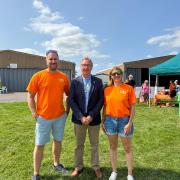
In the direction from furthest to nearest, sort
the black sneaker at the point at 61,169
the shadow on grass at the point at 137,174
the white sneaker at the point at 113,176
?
the black sneaker at the point at 61,169 < the shadow on grass at the point at 137,174 < the white sneaker at the point at 113,176

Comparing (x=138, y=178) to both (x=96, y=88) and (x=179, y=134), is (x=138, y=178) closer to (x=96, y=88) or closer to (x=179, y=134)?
(x=96, y=88)

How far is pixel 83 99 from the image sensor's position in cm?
423

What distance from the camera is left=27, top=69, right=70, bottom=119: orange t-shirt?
163 inches

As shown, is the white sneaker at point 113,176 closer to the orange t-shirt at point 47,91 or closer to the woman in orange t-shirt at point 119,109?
the woman in orange t-shirt at point 119,109

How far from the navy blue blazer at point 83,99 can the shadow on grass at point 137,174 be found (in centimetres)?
90

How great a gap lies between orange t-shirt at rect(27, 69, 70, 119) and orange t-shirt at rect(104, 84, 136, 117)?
74 cm

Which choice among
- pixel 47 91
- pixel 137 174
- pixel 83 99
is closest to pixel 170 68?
pixel 137 174

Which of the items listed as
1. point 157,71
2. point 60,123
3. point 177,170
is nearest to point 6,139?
point 60,123

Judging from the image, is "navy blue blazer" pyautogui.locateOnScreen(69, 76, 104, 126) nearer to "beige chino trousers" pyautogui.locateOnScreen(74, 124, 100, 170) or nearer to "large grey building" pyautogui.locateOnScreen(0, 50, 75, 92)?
"beige chino trousers" pyautogui.locateOnScreen(74, 124, 100, 170)

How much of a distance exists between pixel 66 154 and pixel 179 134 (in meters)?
3.26

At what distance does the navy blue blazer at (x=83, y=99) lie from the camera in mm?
4191

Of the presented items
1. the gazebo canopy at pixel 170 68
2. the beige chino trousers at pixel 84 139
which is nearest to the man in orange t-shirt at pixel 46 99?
the beige chino trousers at pixel 84 139

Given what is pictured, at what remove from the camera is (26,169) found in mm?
4898

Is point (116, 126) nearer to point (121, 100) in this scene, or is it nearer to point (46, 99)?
point (121, 100)
